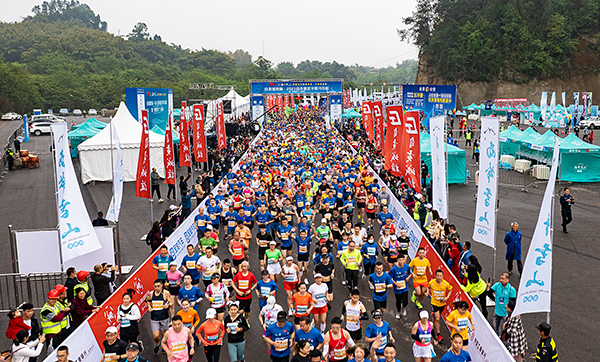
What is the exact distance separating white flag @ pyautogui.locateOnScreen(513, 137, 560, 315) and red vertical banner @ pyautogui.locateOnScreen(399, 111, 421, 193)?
283 inches

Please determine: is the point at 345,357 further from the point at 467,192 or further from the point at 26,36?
the point at 26,36

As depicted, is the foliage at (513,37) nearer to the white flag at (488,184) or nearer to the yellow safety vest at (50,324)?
the white flag at (488,184)

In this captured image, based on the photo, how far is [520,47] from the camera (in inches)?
2653

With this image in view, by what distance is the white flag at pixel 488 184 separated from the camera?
9.45 metres

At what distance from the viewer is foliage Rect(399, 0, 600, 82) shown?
66.1m

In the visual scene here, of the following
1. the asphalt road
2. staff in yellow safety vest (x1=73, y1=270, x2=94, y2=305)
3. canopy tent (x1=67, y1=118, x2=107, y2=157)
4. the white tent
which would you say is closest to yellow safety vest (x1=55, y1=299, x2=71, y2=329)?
staff in yellow safety vest (x1=73, y1=270, x2=94, y2=305)

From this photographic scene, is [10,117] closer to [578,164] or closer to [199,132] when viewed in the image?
[199,132]

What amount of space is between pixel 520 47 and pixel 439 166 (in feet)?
212

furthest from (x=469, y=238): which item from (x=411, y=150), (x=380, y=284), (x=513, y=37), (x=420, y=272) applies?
(x=513, y=37)

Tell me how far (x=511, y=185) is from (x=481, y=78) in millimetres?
54098

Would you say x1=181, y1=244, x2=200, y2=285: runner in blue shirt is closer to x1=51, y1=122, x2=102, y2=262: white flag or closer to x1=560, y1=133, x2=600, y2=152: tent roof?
x1=51, y1=122, x2=102, y2=262: white flag

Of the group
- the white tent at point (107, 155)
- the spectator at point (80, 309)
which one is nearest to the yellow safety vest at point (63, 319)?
the spectator at point (80, 309)

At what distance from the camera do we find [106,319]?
7.61m

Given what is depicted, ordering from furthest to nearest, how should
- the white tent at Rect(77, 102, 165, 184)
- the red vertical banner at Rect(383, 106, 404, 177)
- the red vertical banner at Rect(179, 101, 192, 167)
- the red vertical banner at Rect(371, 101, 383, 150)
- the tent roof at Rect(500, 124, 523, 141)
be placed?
1. the tent roof at Rect(500, 124, 523, 141)
2. the white tent at Rect(77, 102, 165, 184)
3. the red vertical banner at Rect(371, 101, 383, 150)
4. the red vertical banner at Rect(179, 101, 192, 167)
5. the red vertical banner at Rect(383, 106, 404, 177)
